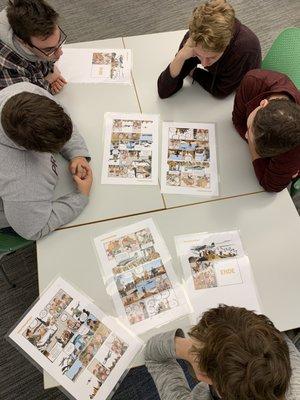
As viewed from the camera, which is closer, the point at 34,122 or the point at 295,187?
the point at 34,122

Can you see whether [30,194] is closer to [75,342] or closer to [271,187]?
[75,342]

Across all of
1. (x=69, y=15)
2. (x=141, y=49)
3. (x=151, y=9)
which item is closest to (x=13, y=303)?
(x=141, y=49)

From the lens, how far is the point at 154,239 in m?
1.45

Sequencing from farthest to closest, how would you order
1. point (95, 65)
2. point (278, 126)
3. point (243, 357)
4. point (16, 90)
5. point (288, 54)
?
point (95, 65) → point (288, 54) → point (16, 90) → point (278, 126) → point (243, 357)

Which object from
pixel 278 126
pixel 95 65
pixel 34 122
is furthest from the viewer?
pixel 95 65

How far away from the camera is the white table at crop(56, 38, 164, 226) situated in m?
1.50

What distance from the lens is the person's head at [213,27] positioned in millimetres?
1512

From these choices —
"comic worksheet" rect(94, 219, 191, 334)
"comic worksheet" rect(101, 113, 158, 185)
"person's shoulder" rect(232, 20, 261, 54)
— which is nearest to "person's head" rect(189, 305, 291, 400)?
"comic worksheet" rect(94, 219, 191, 334)

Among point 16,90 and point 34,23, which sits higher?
point 34,23

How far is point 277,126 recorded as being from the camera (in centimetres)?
134

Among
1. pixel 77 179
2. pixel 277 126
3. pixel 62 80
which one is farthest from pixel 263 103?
pixel 62 80

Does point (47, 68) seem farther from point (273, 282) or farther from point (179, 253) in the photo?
point (273, 282)

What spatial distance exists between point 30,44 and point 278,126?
3.55 ft

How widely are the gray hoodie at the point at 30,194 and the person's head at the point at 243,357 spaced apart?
0.72 metres
